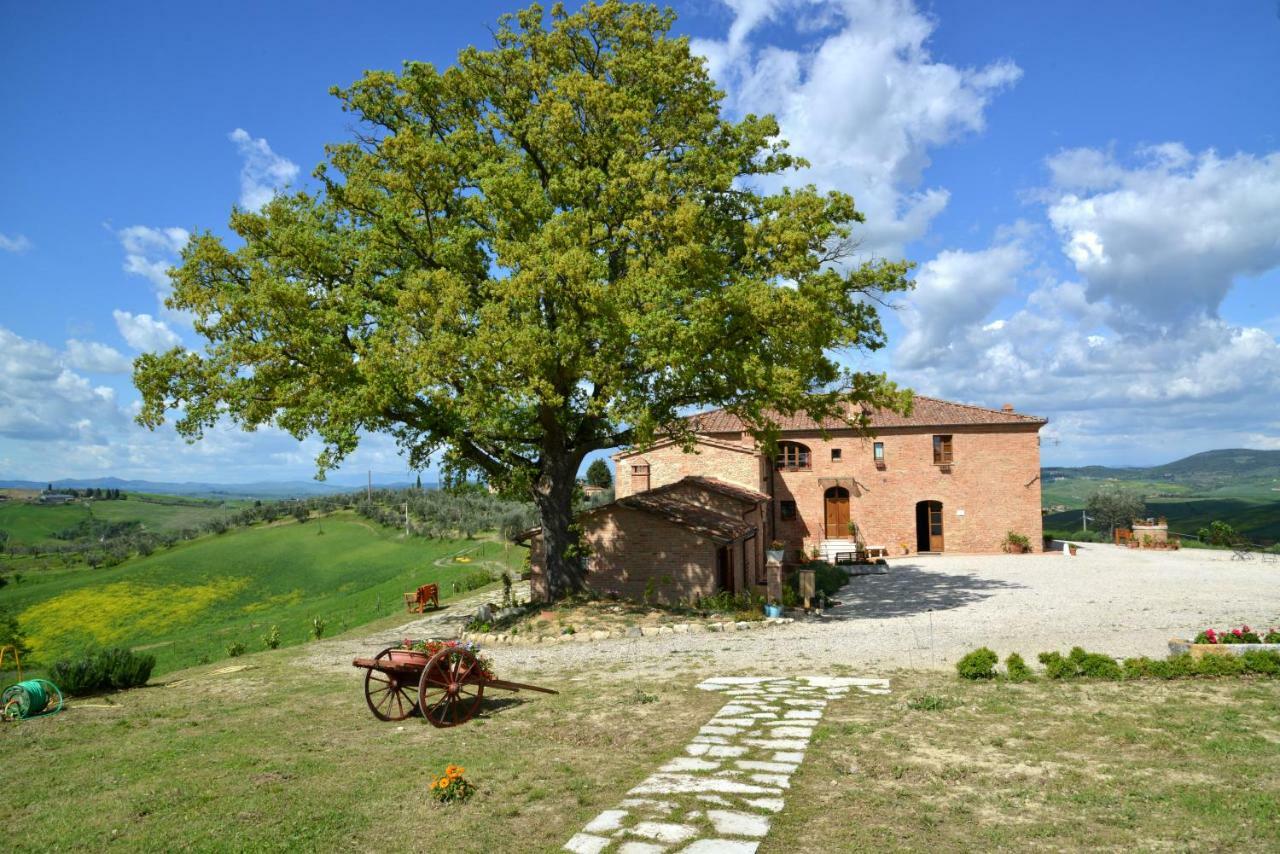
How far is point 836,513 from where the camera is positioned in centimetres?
4038

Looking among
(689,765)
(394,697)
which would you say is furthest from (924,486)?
(689,765)

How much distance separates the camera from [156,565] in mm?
51031

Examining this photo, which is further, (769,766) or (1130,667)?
(1130,667)

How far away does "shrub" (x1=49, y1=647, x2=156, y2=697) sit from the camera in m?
14.2

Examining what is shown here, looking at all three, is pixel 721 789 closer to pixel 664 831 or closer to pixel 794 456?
pixel 664 831

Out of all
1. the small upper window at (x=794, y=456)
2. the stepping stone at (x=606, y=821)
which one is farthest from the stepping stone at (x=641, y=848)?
the small upper window at (x=794, y=456)

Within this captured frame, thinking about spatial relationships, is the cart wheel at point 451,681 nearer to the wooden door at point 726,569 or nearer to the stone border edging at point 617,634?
the stone border edging at point 617,634

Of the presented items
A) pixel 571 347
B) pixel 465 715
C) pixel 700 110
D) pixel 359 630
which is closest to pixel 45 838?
pixel 465 715

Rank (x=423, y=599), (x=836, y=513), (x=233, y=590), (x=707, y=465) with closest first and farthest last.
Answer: (x=423, y=599) → (x=707, y=465) → (x=836, y=513) → (x=233, y=590)

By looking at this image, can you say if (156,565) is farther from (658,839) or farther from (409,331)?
(658,839)

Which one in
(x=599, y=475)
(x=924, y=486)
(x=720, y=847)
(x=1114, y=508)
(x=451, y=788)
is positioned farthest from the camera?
(x=599, y=475)

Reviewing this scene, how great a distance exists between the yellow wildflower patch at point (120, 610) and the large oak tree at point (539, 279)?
24719mm

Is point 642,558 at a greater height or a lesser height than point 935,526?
lesser

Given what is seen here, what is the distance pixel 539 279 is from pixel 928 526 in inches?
1167
